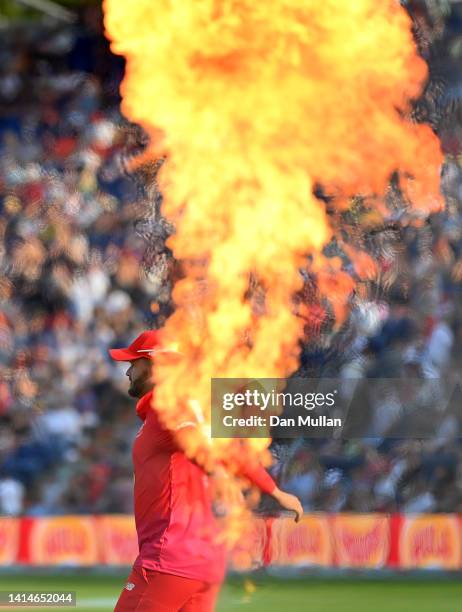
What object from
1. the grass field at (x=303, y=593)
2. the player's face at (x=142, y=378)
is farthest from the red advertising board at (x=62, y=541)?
the player's face at (x=142, y=378)

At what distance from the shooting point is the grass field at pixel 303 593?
35.8 ft

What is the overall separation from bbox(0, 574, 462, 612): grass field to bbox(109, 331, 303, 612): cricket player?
532cm

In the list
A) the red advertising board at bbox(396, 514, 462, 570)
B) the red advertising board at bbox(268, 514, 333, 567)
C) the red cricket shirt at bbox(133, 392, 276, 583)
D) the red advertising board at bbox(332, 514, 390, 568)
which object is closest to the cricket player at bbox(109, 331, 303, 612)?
the red cricket shirt at bbox(133, 392, 276, 583)

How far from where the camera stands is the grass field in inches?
430

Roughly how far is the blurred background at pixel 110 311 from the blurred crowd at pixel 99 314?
1 centimetres

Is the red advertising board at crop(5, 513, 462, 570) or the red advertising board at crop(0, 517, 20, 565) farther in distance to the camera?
the red advertising board at crop(0, 517, 20, 565)

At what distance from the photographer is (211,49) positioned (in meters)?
7.71

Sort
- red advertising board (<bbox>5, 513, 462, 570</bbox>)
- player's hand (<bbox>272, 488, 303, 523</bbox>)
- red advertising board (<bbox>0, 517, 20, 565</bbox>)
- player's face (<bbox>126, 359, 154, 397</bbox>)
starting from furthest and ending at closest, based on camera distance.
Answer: red advertising board (<bbox>0, 517, 20, 565</bbox>) → red advertising board (<bbox>5, 513, 462, 570</bbox>) → player's face (<bbox>126, 359, 154, 397</bbox>) → player's hand (<bbox>272, 488, 303, 523</bbox>)

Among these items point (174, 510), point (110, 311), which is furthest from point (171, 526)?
point (110, 311)

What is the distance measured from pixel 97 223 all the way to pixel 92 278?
563mm

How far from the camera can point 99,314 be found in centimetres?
1305

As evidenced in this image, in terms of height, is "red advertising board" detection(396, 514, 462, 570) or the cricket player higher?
"red advertising board" detection(396, 514, 462, 570)

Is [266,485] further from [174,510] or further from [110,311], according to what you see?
[110,311]

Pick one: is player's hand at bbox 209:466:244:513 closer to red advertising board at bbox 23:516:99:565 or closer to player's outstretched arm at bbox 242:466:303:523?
player's outstretched arm at bbox 242:466:303:523
